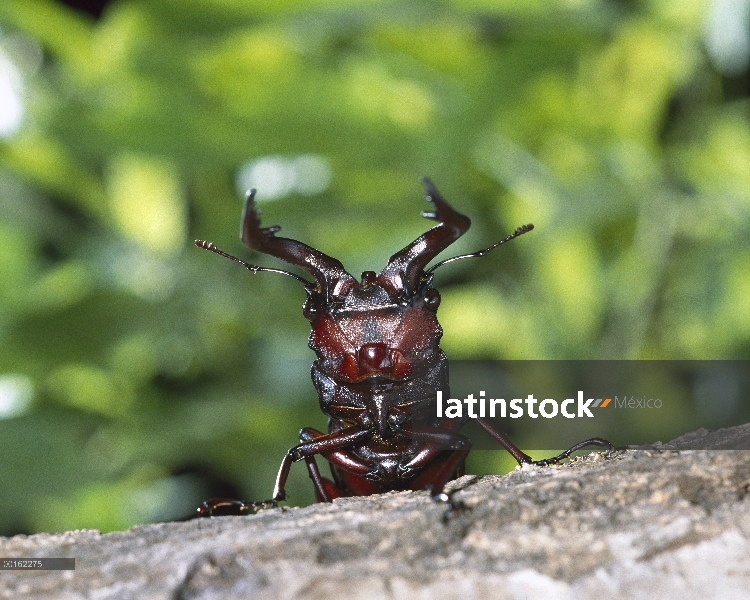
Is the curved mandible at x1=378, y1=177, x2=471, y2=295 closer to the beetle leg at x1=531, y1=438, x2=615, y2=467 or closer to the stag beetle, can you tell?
the stag beetle

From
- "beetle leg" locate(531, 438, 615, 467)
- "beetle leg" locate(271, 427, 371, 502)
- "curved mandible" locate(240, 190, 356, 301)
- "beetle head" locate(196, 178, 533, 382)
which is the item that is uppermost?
"curved mandible" locate(240, 190, 356, 301)

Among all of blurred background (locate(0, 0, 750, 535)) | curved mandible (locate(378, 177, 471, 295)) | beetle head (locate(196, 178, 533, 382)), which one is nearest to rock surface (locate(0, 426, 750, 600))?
beetle head (locate(196, 178, 533, 382))

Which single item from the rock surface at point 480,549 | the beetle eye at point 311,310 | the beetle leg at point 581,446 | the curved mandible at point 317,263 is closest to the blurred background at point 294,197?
the curved mandible at point 317,263

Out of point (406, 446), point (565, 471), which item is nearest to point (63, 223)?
point (406, 446)

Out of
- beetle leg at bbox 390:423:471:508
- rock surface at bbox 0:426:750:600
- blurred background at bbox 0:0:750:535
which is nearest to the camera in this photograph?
rock surface at bbox 0:426:750:600

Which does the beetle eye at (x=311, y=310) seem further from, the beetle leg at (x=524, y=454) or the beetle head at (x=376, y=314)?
the beetle leg at (x=524, y=454)

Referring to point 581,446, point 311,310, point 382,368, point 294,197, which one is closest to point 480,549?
point 382,368
